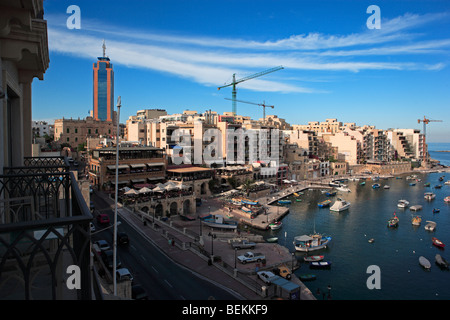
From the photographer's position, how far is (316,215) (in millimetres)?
38500

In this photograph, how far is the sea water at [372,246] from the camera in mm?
20234

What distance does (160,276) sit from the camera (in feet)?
54.6

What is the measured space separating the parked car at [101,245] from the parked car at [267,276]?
374 inches

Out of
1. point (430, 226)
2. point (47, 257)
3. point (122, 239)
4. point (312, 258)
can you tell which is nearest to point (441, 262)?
point (312, 258)

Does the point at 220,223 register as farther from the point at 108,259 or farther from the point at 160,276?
the point at 108,259

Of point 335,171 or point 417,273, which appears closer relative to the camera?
point 417,273

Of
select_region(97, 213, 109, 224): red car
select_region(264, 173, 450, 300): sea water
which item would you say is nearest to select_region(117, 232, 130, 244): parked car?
select_region(97, 213, 109, 224): red car

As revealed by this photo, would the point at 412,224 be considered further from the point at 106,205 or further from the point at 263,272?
the point at 106,205

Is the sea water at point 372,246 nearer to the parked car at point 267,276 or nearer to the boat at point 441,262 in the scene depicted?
the boat at point 441,262

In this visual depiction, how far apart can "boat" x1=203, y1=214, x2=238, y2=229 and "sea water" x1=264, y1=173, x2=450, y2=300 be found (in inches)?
144

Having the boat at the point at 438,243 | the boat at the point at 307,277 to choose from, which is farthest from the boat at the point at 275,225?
the boat at the point at 438,243

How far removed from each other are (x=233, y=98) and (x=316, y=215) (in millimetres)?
67143
